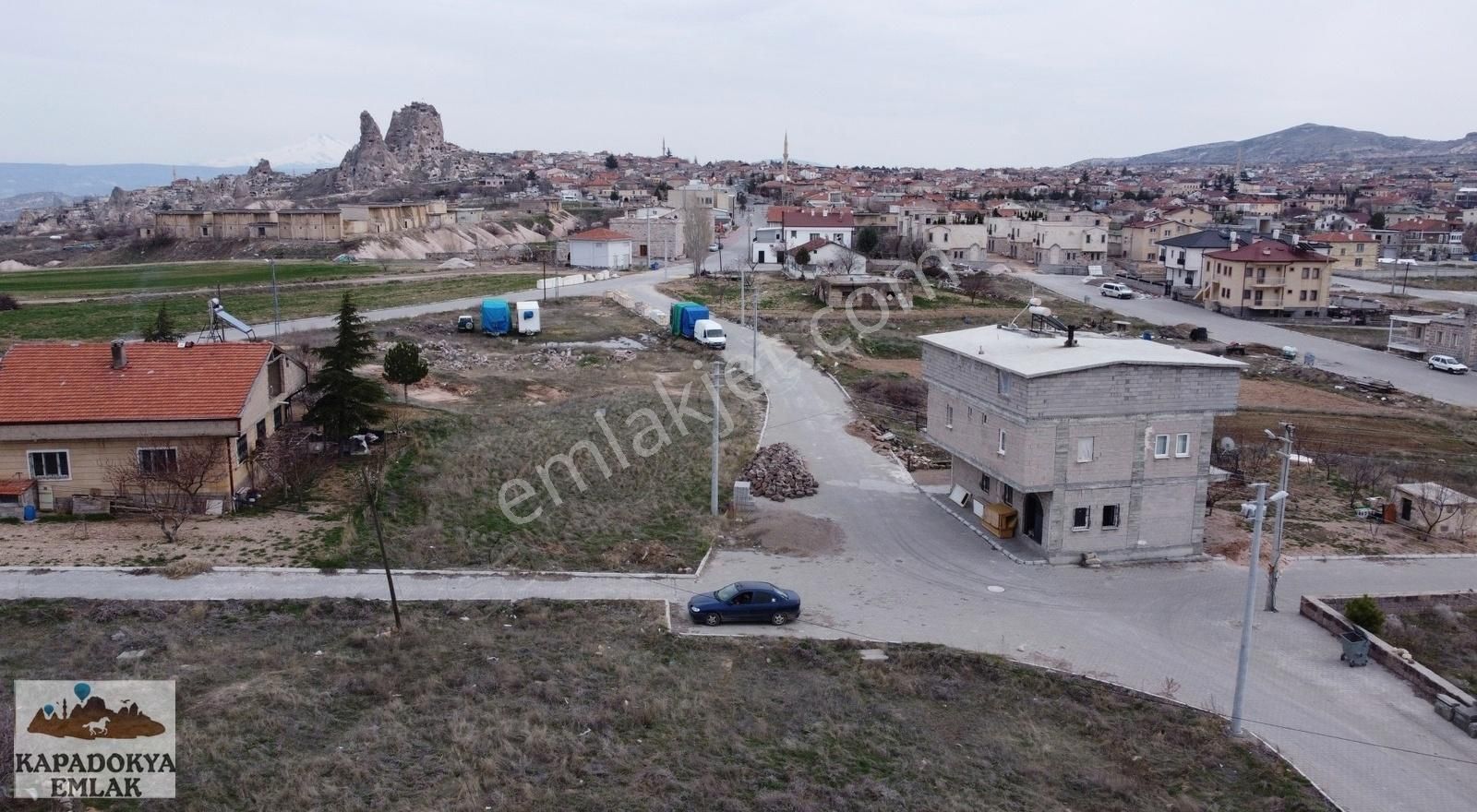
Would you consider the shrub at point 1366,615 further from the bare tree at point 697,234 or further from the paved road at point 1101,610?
the bare tree at point 697,234

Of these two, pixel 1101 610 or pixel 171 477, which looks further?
pixel 171 477

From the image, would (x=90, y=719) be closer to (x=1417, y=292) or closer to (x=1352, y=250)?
(x=1417, y=292)

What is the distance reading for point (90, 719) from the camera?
1289cm

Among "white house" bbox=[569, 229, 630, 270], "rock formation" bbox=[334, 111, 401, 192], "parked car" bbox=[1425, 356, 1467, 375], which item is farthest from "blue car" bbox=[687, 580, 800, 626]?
"rock formation" bbox=[334, 111, 401, 192]

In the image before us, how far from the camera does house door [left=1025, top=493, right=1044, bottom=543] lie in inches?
906

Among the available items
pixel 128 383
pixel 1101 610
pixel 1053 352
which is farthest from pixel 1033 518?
pixel 128 383

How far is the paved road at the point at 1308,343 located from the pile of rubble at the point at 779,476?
34277mm

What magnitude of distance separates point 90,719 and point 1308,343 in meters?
61.2

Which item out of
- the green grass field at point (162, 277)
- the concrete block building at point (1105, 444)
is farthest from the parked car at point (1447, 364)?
the green grass field at point (162, 277)

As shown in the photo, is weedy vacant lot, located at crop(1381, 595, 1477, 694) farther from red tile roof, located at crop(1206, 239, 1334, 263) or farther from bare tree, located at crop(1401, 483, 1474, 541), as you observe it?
red tile roof, located at crop(1206, 239, 1334, 263)

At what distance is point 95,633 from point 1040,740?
14486 millimetres

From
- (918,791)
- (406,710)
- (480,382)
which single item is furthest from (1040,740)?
(480,382)

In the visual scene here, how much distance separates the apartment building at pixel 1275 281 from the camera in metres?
66.4

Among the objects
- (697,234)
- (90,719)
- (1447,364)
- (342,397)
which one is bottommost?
(1447,364)
